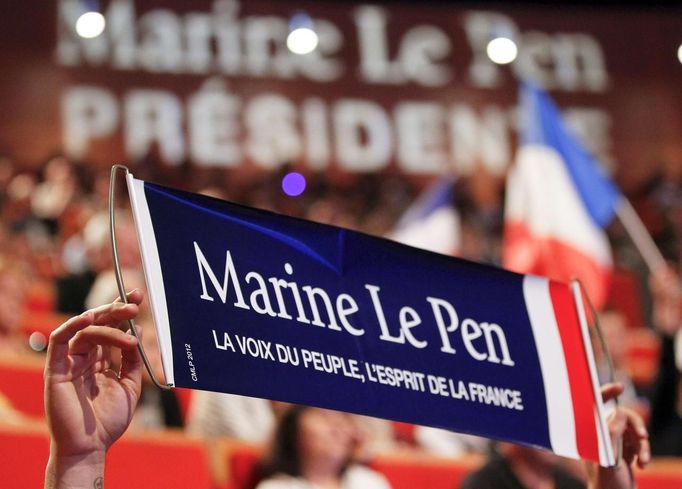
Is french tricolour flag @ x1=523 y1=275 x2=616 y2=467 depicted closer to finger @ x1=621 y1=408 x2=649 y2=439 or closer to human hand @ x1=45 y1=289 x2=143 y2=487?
finger @ x1=621 y1=408 x2=649 y2=439

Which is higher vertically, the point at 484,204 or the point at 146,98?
the point at 146,98

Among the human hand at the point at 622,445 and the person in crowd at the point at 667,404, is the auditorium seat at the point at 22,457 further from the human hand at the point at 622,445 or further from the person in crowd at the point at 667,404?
the person in crowd at the point at 667,404

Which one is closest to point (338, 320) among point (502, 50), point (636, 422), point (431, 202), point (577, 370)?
point (577, 370)

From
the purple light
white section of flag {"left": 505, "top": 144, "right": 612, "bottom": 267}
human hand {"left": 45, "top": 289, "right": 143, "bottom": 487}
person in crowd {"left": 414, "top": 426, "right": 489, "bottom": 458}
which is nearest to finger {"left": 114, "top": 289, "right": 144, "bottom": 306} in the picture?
human hand {"left": 45, "top": 289, "right": 143, "bottom": 487}

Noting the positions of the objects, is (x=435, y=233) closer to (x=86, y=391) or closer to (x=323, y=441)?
(x=323, y=441)

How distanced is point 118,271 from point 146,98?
7988 mm

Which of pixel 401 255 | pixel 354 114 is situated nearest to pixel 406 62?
pixel 354 114

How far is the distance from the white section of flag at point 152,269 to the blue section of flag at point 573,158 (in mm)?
3329

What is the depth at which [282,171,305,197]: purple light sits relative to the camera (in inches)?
345

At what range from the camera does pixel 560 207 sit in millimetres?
4578

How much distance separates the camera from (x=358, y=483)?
2.58 m

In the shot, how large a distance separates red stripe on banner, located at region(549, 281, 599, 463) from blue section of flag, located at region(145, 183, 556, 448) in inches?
2.0

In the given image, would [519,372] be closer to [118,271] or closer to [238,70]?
[118,271]

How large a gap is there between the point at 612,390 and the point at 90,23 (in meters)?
7.78
